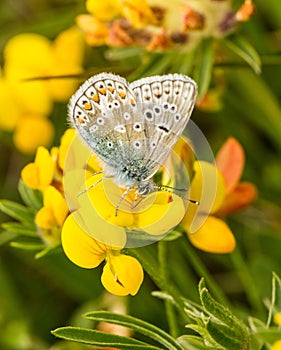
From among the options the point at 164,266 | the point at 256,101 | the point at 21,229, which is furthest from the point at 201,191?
the point at 256,101

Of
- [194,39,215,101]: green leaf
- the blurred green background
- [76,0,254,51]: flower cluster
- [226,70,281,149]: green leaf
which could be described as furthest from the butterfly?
[226,70,281,149]: green leaf

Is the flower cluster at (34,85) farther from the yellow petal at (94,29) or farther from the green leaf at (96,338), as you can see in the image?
the green leaf at (96,338)

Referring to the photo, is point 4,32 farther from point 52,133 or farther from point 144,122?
point 144,122

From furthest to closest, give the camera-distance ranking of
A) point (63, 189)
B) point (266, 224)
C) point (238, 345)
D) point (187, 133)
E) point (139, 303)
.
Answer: point (266, 224), point (139, 303), point (187, 133), point (63, 189), point (238, 345)

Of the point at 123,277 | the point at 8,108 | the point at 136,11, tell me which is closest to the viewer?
the point at 123,277

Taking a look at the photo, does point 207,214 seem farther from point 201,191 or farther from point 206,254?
point 206,254

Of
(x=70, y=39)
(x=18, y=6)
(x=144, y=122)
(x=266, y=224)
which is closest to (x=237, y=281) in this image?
(x=266, y=224)

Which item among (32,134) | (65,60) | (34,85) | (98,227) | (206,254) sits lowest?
(206,254)
